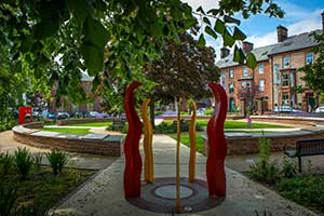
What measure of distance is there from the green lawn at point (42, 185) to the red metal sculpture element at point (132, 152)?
1332 mm

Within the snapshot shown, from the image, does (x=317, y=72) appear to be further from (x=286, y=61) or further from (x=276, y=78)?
(x=276, y=78)

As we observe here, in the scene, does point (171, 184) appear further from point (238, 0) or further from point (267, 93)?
point (267, 93)

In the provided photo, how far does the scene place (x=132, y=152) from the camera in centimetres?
668

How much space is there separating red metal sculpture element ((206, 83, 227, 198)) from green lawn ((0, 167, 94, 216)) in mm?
2846

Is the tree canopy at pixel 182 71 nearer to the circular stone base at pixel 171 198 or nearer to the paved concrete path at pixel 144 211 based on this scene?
the paved concrete path at pixel 144 211

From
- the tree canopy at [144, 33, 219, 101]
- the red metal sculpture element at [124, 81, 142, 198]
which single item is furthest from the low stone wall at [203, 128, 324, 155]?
the tree canopy at [144, 33, 219, 101]

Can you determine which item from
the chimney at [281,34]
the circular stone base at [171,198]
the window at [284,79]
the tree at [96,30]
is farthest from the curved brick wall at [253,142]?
the chimney at [281,34]

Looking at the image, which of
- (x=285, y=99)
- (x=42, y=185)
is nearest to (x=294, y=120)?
(x=42, y=185)

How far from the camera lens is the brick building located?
5246 centimetres

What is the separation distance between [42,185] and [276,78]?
55163 mm

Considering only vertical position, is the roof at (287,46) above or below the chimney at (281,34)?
below

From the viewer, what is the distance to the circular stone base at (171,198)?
586 cm

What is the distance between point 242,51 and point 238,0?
6.98 ft

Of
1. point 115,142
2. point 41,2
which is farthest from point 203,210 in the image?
point 115,142
